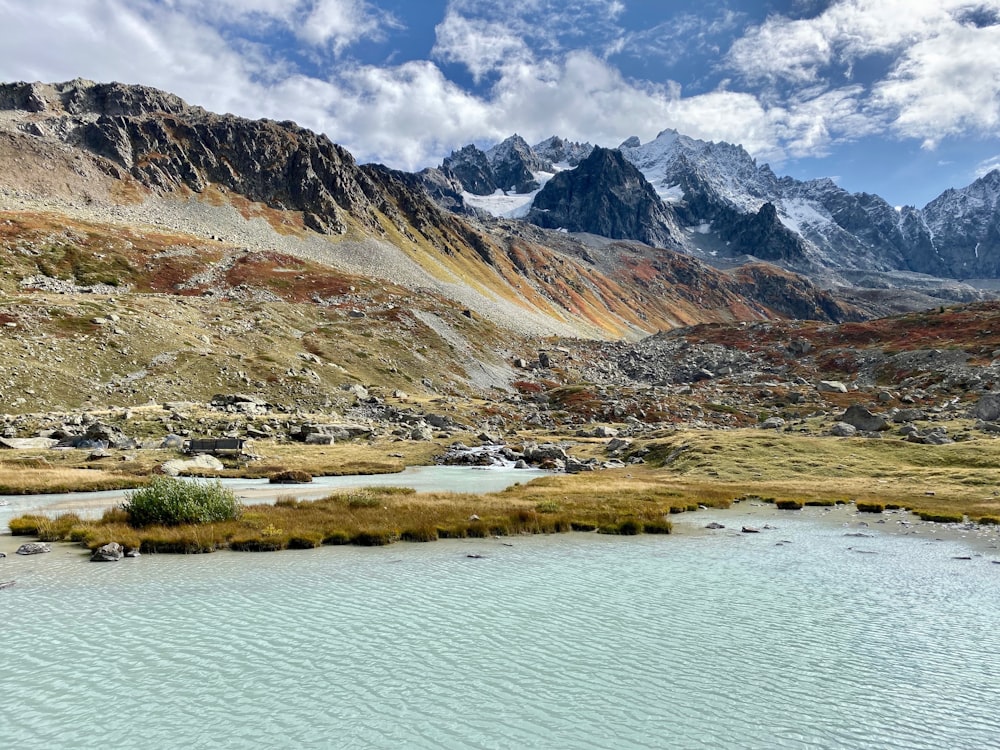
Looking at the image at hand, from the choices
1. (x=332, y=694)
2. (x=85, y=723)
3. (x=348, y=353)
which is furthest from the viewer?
(x=348, y=353)

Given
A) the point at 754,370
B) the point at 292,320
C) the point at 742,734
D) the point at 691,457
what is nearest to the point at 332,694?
the point at 742,734

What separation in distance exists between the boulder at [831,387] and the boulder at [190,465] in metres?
105

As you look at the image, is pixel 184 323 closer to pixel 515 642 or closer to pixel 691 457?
pixel 691 457

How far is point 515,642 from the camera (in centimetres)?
1647

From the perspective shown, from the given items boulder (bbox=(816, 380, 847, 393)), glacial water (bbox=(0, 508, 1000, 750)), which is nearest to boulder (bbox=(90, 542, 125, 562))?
glacial water (bbox=(0, 508, 1000, 750))

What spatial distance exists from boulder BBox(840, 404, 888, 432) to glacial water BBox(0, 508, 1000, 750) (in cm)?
5470

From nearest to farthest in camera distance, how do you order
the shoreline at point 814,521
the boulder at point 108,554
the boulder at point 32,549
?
1. the boulder at point 108,554
2. the boulder at point 32,549
3. the shoreline at point 814,521

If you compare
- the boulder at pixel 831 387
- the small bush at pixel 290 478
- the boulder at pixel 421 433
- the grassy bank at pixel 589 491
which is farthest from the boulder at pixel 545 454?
the boulder at pixel 831 387

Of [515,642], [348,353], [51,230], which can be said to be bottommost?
[515,642]

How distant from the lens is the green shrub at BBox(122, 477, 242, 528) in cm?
3047

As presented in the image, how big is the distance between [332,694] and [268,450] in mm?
58320

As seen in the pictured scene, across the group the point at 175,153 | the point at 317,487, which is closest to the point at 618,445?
the point at 317,487

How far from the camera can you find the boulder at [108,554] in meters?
24.7

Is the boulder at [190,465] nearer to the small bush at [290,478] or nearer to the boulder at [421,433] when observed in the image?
the small bush at [290,478]
